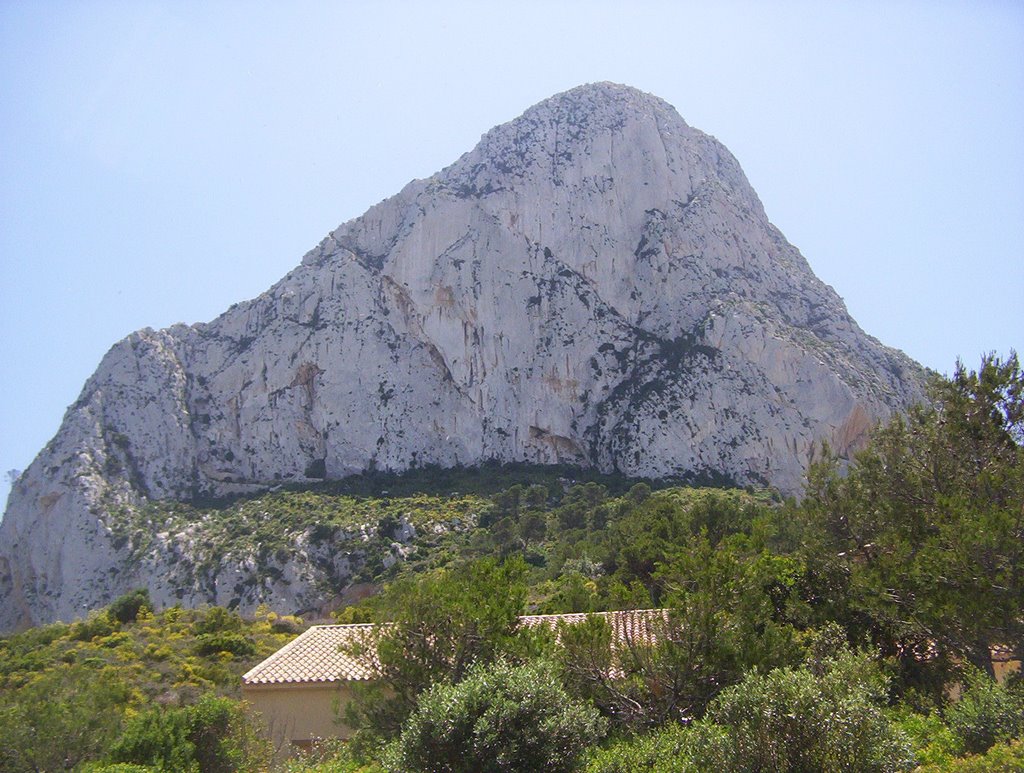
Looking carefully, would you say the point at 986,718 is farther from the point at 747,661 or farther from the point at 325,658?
the point at 325,658

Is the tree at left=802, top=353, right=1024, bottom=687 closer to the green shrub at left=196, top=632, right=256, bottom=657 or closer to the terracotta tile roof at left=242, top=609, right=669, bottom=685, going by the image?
the terracotta tile roof at left=242, top=609, right=669, bottom=685

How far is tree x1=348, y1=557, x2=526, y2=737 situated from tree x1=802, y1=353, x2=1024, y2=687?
6.71m

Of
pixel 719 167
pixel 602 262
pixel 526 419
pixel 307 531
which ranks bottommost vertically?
pixel 307 531

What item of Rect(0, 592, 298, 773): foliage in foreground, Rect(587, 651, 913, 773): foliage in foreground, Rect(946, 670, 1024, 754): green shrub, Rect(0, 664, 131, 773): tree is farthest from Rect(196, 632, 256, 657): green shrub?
Rect(946, 670, 1024, 754): green shrub

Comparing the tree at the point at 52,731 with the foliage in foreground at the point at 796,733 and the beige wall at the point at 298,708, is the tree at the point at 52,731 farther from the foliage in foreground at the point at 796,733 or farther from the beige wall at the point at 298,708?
the foliage in foreground at the point at 796,733

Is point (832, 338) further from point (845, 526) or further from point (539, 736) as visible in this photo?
point (539, 736)

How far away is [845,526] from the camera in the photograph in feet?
55.0

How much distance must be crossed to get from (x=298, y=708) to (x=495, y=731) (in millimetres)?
9975

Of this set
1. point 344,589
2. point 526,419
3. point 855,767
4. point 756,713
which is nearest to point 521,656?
point 756,713

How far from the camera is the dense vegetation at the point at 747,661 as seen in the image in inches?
335

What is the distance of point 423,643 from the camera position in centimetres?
1280

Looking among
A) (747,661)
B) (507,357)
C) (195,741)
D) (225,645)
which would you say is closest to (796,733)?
(747,661)

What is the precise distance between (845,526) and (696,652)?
733 cm

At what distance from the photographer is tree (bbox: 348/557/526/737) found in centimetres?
1249
